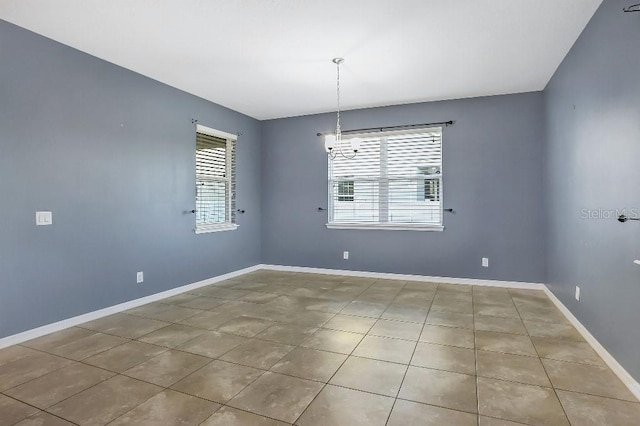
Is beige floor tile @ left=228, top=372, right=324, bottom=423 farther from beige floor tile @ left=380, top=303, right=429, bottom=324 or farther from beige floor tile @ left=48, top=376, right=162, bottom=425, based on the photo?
beige floor tile @ left=380, top=303, right=429, bottom=324

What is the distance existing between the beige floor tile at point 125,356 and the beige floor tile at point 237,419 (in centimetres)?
93

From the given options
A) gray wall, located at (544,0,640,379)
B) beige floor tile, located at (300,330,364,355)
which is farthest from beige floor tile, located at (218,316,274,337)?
gray wall, located at (544,0,640,379)

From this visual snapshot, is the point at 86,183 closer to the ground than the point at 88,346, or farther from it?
farther from it

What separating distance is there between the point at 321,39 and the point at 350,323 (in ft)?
8.47

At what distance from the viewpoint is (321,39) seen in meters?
3.12

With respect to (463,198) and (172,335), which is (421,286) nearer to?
(463,198)

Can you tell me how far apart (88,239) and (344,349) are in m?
2.62

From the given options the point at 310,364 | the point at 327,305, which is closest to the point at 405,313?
the point at 327,305

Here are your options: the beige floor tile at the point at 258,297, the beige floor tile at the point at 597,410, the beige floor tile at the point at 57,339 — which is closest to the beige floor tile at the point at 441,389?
the beige floor tile at the point at 597,410

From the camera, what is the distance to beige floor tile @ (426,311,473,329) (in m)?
3.26

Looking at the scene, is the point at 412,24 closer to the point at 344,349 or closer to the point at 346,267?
the point at 344,349

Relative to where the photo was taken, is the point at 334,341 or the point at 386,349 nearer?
the point at 386,349

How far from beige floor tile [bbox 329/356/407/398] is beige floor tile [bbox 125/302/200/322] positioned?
187 cm

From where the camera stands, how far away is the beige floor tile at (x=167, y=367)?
2.26 meters
